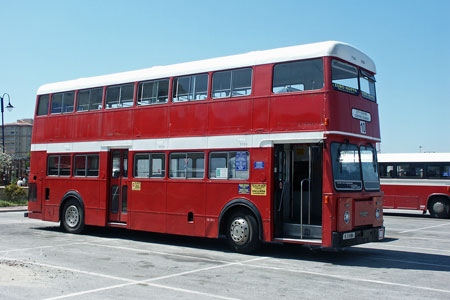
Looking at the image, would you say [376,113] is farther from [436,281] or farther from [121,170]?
[121,170]

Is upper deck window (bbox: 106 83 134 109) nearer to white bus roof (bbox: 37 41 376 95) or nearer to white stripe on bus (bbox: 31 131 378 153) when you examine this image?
white bus roof (bbox: 37 41 376 95)

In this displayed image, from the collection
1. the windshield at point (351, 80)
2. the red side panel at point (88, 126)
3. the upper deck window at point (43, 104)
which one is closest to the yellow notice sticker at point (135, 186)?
the red side panel at point (88, 126)

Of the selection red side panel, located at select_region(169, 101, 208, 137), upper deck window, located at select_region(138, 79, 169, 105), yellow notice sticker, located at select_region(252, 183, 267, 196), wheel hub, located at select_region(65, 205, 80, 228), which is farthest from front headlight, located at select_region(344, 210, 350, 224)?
wheel hub, located at select_region(65, 205, 80, 228)

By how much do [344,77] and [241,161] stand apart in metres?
3.06

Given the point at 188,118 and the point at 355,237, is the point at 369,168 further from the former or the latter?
the point at 188,118

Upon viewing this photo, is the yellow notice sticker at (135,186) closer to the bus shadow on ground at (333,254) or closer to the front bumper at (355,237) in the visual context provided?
the bus shadow on ground at (333,254)

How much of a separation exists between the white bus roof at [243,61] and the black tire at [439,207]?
14.9 meters

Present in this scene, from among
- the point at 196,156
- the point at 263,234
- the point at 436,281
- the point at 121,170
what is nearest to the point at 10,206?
the point at 121,170

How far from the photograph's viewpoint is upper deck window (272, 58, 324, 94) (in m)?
10.4

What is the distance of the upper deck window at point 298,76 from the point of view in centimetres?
1041

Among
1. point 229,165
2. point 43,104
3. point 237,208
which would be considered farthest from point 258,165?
point 43,104

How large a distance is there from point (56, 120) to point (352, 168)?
10.1 meters

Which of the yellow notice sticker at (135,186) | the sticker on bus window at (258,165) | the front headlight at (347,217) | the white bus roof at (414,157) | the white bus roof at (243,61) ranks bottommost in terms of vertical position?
the front headlight at (347,217)

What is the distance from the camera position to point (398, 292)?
7582 millimetres
